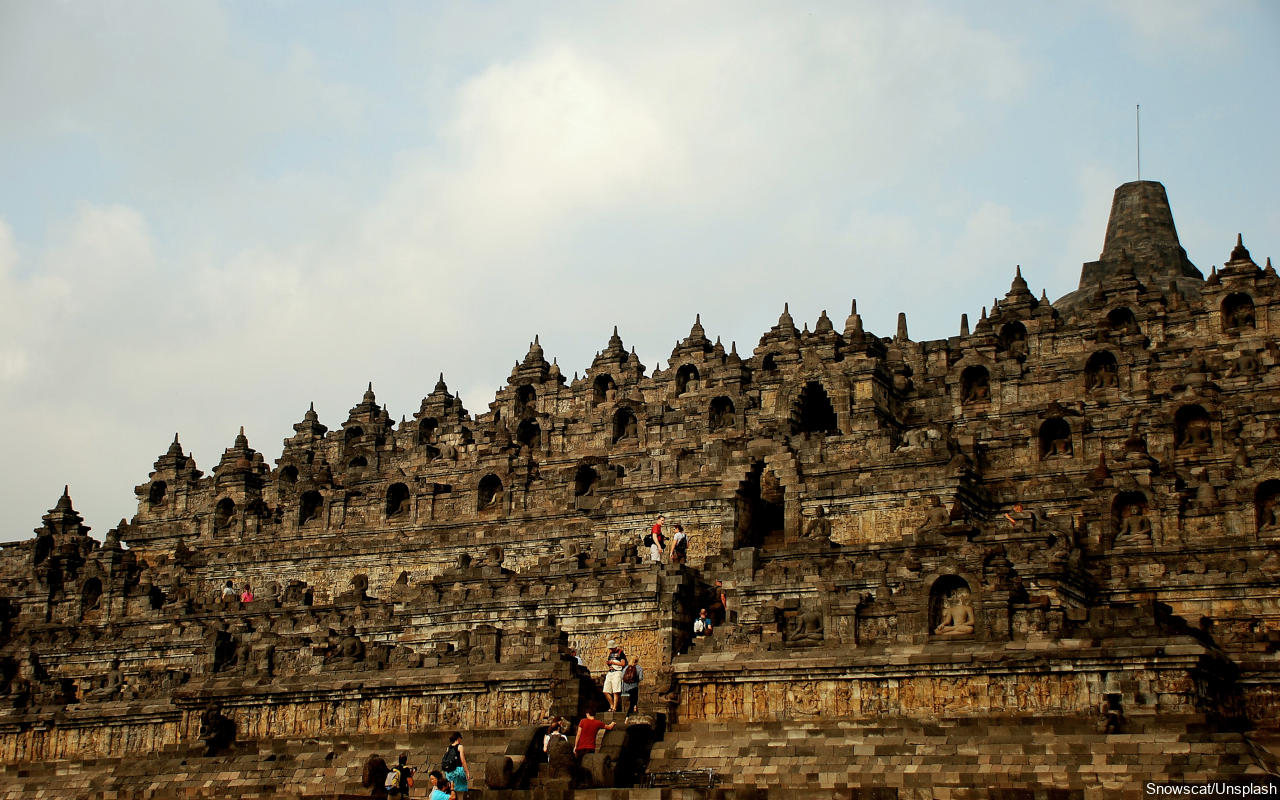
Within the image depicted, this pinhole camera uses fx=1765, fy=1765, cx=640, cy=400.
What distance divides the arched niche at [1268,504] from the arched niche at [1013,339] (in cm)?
1913

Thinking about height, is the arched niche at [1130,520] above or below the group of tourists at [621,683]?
above

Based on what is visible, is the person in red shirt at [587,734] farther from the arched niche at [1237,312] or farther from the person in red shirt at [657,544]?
the arched niche at [1237,312]

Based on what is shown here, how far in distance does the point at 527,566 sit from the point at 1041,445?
19.4 metres

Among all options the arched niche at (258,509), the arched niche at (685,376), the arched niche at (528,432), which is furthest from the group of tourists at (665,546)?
the arched niche at (258,509)

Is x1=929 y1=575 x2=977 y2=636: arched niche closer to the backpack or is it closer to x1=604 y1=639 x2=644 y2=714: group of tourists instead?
x1=604 y1=639 x2=644 y2=714: group of tourists

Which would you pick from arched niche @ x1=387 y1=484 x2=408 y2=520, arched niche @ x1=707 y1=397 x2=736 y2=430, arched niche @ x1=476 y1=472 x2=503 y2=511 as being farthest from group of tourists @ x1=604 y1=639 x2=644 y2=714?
arched niche @ x1=387 y1=484 x2=408 y2=520

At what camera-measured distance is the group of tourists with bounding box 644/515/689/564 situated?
54.7m

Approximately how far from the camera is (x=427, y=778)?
46.2m

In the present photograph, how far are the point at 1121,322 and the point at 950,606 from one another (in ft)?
108

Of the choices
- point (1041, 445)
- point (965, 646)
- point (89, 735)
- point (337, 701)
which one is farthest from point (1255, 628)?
point (89, 735)

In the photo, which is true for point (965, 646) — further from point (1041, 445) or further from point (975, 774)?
point (1041, 445)

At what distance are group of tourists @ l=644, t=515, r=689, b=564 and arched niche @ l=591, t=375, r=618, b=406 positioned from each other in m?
27.2

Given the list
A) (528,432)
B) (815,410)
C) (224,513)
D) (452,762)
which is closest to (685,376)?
(528,432)

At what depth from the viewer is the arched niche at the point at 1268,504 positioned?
2040 inches
